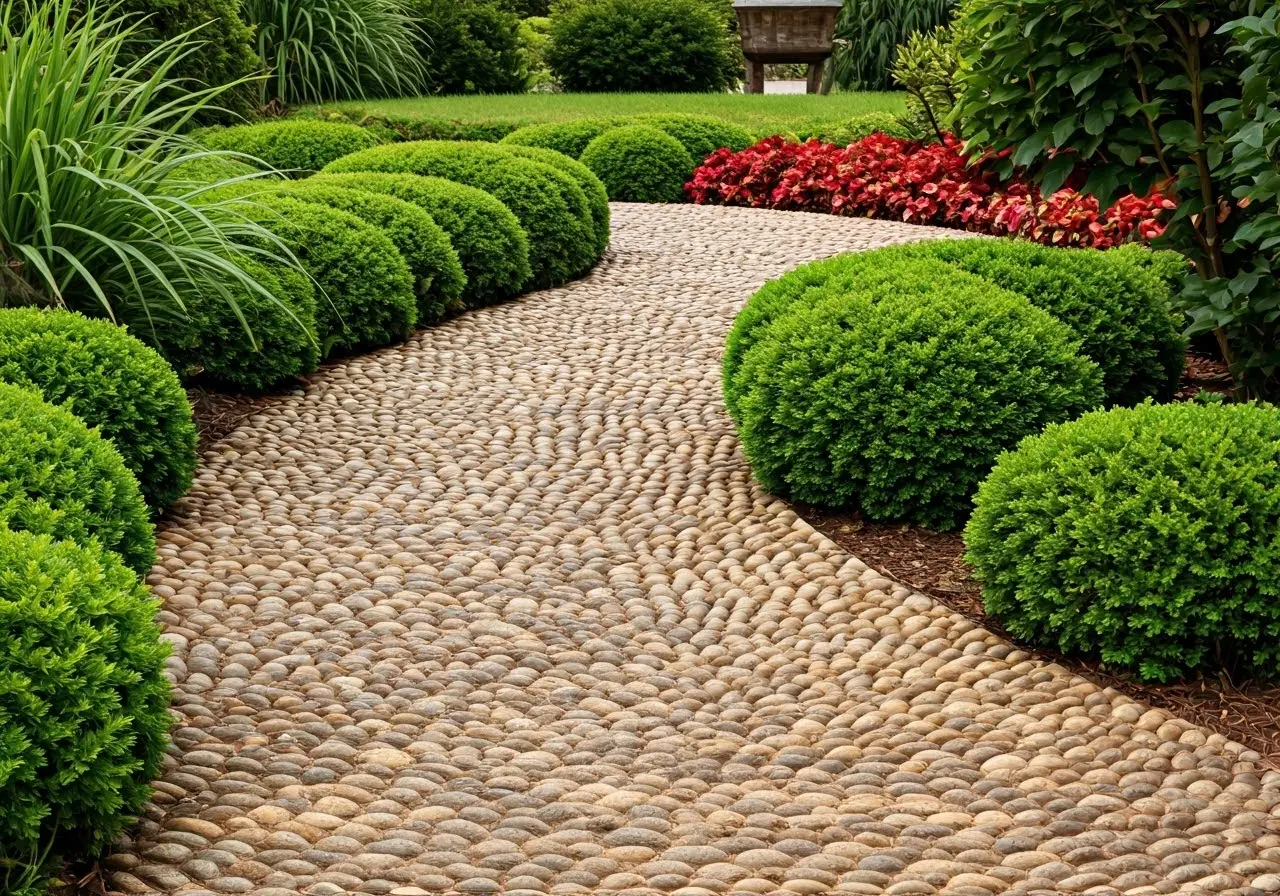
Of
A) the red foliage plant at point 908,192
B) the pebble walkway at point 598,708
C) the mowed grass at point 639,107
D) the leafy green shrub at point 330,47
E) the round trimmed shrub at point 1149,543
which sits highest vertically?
the leafy green shrub at point 330,47

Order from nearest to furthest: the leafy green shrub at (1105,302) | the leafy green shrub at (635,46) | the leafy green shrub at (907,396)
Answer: the leafy green shrub at (907,396) < the leafy green shrub at (1105,302) < the leafy green shrub at (635,46)

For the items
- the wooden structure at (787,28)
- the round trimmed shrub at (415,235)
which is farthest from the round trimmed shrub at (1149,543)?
the wooden structure at (787,28)

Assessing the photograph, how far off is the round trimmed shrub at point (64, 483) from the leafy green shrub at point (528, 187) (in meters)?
4.53

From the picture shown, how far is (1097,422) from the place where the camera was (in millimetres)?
3984

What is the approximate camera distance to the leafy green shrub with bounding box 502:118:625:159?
11.6 meters

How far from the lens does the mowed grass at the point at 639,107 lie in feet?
43.6

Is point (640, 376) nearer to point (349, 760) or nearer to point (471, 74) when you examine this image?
point (349, 760)

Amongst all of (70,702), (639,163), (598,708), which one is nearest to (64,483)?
(70,702)

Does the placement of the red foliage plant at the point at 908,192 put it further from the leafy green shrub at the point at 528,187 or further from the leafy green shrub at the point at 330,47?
the leafy green shrub at the point at 330,47

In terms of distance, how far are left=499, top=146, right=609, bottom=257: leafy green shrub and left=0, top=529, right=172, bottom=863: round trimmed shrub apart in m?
5.98

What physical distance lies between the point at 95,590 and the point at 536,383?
3620 mm

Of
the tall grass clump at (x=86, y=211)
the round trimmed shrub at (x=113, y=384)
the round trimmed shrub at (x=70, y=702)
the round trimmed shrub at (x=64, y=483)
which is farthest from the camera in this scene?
the tall grass clump at (x=86, y=211)

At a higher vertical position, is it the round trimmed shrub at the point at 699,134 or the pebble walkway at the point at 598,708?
the round trimmed shrub at the point at 699,134

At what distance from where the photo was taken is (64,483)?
352cm
